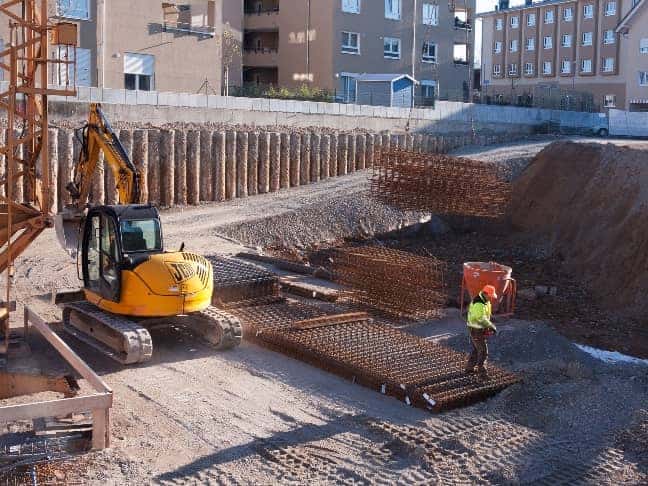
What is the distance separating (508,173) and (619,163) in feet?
16.6

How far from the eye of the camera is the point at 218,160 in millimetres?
26250

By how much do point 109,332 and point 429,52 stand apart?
132 ft

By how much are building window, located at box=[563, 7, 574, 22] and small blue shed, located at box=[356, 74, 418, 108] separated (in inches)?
1082

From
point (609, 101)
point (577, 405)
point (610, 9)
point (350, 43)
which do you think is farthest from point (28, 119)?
point (610, 9)

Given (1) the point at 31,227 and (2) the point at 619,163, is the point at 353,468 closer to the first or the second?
(1) the point at 31,227

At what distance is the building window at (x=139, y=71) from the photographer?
35.4 meters

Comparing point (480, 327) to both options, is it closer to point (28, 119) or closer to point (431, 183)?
point (28, 119)

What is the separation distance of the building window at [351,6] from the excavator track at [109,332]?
34973 mm

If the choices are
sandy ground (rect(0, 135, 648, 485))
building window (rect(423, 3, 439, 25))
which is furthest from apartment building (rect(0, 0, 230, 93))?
sandy ground (rect(0, 135, 648, 485))

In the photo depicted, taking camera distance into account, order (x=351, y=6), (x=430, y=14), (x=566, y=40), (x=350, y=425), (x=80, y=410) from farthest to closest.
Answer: (x=566, y=40)
(x=430, y=14)
(x=351, y=6)
(x=350, y=425)
(x=80, y=410)

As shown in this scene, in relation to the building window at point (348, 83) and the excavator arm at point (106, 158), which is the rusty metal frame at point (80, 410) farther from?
the building window at point (348, 83)

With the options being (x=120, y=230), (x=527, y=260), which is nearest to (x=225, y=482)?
(x=120, y=230)

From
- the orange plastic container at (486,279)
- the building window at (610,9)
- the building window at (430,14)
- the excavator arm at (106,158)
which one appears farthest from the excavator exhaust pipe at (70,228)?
the building window at (610,9)

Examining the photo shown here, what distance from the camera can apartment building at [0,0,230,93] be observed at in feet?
110
